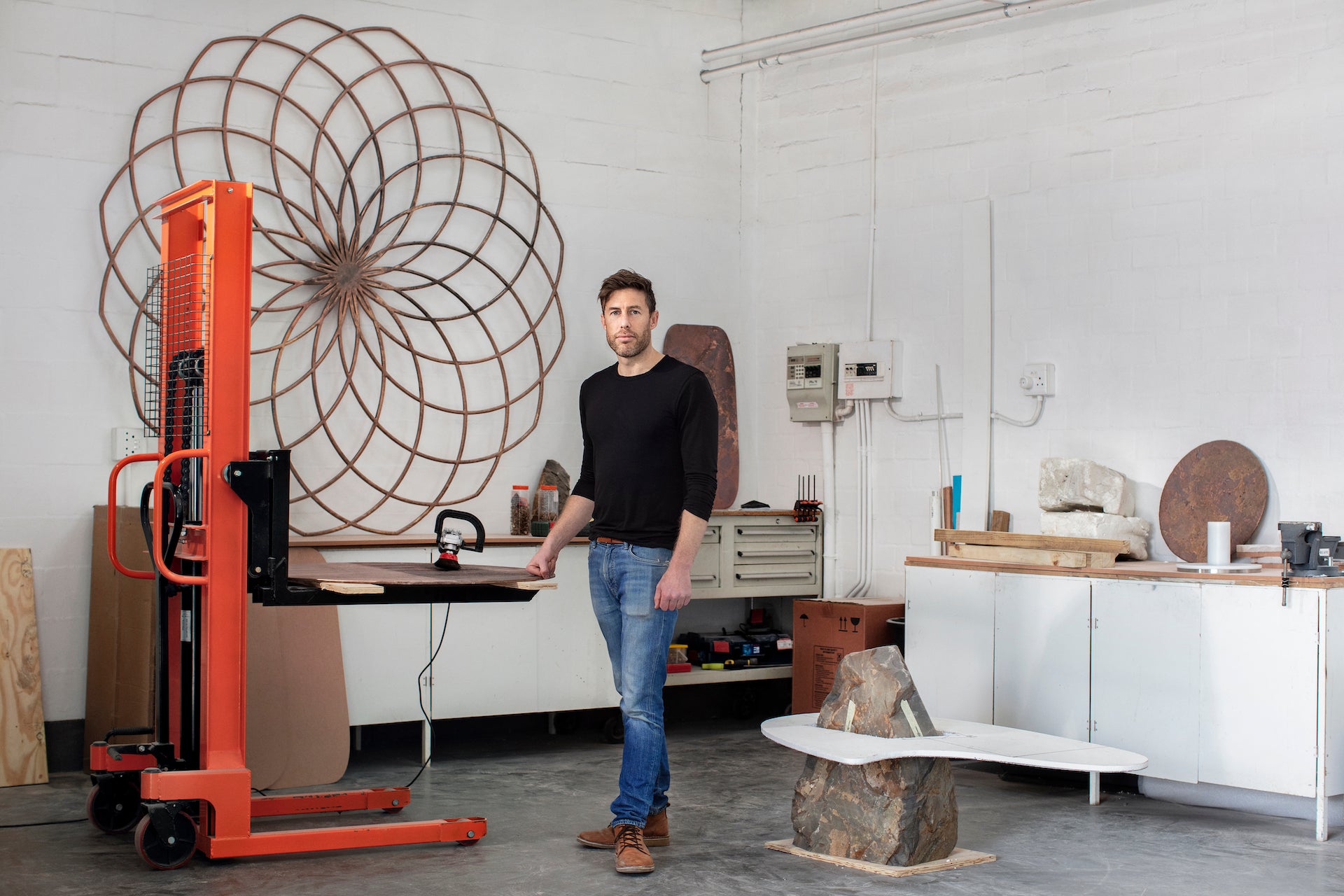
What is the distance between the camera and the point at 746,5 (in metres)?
7.06

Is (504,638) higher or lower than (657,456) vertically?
lower

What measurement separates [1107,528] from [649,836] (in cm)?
224

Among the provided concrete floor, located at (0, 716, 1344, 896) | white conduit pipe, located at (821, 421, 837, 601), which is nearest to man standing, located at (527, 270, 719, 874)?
concrete floor, located at (0, 716, 1344, 896)

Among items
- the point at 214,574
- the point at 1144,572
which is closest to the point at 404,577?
the point at 214,574

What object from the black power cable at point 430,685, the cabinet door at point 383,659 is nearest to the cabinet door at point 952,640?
the black power cable at point 430,685

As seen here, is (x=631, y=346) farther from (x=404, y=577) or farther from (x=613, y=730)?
(x=613, y=730)

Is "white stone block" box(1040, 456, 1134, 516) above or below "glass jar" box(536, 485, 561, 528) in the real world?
above

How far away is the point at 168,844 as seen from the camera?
12.2ft

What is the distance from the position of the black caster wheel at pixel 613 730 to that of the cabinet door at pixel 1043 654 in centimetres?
166

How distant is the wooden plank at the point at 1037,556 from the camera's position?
4940mm

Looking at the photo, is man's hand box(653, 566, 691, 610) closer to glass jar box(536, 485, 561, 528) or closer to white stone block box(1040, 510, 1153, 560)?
white stone block box(1040, 510, 1153, 560)

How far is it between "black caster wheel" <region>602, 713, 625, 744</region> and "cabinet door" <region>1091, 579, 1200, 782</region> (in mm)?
2051

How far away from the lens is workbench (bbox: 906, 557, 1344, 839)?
4355 mm

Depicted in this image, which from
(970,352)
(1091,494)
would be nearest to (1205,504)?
(1091,494)
